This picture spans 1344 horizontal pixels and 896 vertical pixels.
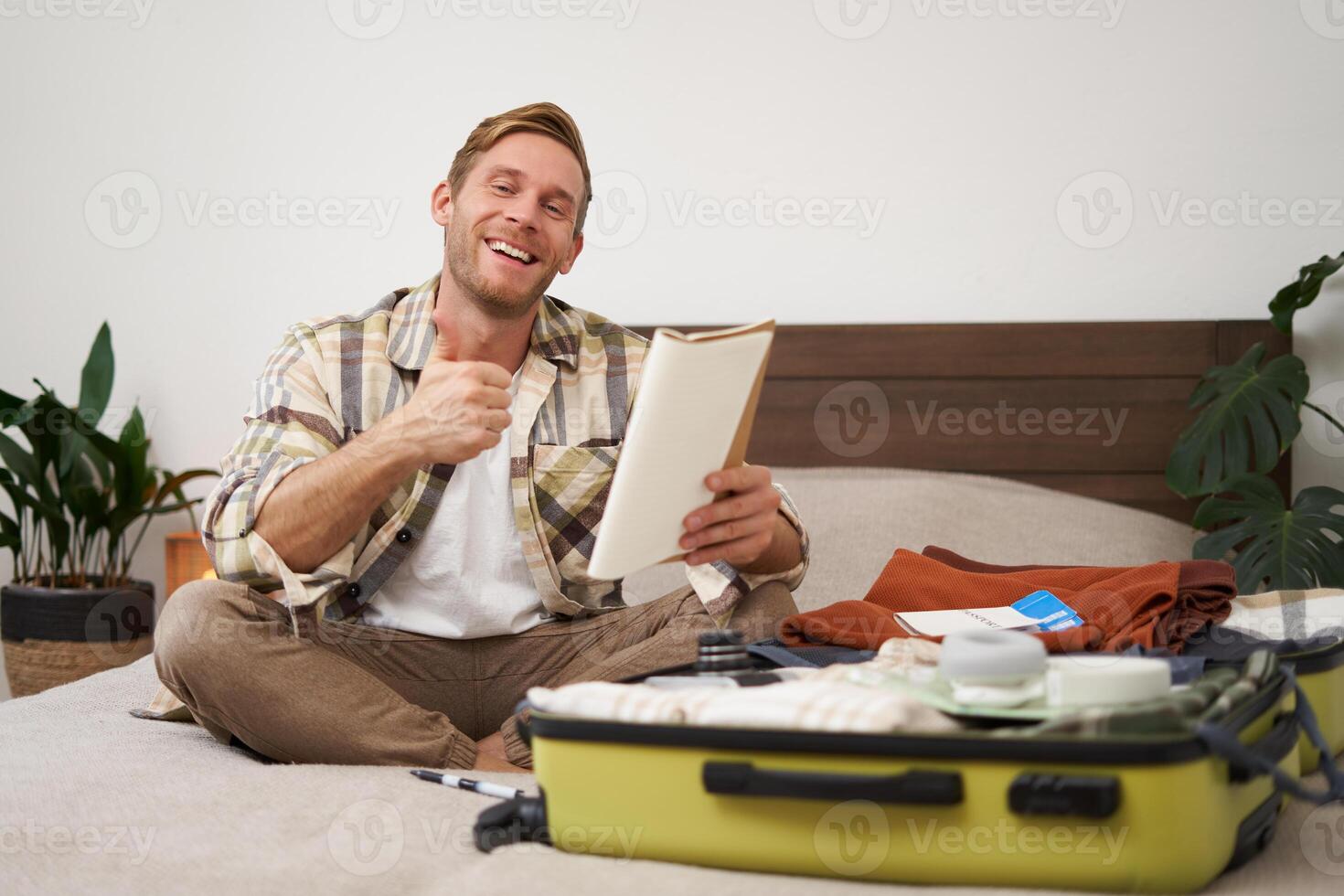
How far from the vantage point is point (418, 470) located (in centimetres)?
154

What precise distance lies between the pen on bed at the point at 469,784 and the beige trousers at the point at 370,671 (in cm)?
12

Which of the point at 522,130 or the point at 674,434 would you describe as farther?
the point at 522,130

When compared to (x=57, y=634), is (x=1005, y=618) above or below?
above

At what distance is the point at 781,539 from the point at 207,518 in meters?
0.66

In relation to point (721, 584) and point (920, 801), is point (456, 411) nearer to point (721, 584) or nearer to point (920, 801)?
point (721, 584)

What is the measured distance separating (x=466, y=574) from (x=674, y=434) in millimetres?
578

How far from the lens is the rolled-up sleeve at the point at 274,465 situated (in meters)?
1.36

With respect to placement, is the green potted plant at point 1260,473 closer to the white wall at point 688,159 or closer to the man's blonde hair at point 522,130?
the white wall at point 688,159

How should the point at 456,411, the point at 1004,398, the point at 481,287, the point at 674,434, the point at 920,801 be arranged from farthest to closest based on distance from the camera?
the point at 1004,398
the point at 481,287
the point at 456,411
the point at 674,434
the point at 920,801

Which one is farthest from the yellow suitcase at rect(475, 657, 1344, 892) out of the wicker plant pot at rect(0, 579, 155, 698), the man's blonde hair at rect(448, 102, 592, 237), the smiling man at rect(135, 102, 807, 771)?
the wicker plant pot at rect(0, 579, 155, 698)

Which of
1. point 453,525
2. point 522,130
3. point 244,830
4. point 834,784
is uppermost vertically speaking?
point 522,130

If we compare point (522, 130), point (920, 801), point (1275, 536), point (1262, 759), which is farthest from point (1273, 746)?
point (1275, 536)

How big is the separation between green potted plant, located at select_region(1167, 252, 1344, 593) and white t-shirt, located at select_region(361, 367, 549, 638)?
1313 mm

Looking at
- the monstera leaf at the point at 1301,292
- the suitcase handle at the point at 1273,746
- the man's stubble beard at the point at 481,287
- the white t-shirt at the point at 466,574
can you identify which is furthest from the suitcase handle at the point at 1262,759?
the monstera leaf at the point at 1301,292
